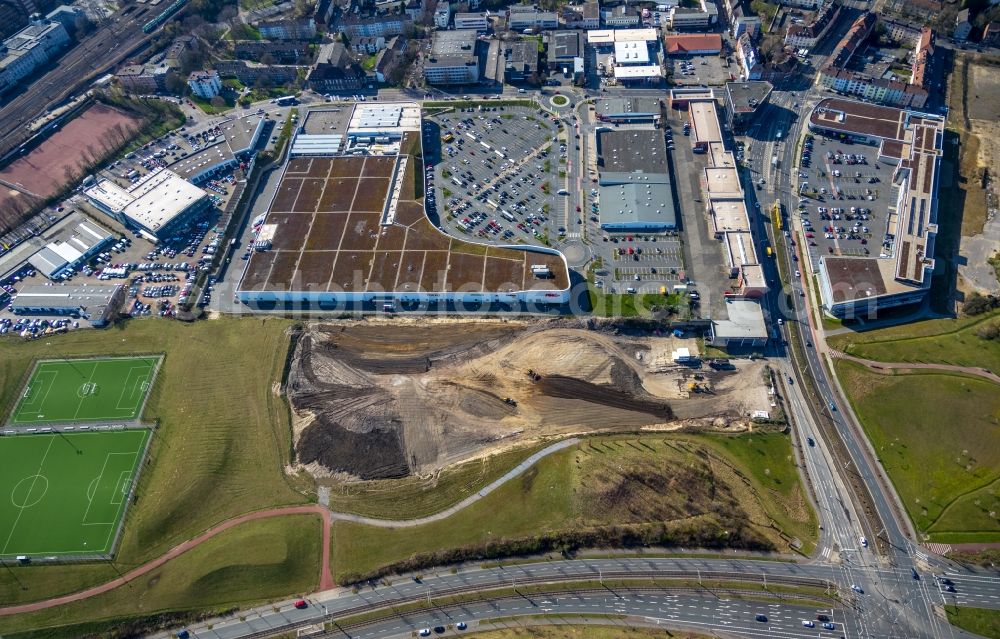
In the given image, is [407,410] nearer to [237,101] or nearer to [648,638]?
[648,638]

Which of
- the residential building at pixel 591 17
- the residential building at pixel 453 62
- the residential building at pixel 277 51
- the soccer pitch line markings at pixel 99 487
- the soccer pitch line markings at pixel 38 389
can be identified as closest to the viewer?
the soccer pitch line markings at pixel 99 487

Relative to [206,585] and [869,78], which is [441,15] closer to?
[869,78]

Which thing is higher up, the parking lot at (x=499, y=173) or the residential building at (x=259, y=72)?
the residential building at (x=259, y=72)

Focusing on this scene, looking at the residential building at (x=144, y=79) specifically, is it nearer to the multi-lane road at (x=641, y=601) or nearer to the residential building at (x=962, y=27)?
the multi-lane road at (x=641, y=601)

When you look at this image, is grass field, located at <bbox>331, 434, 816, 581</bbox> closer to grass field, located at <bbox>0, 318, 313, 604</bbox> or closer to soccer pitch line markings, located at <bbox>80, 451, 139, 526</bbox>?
grass field, located at <bbox>0, 318, 313, 604</bbox>

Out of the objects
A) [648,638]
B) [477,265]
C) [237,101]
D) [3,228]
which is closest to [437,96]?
[237,101]

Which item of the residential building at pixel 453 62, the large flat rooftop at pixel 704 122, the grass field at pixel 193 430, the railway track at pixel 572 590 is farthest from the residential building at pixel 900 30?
the grass field at pixel 193 430

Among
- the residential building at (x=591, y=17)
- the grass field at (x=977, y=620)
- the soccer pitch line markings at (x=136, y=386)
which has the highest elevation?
the residential building at (x=591, y=17)
